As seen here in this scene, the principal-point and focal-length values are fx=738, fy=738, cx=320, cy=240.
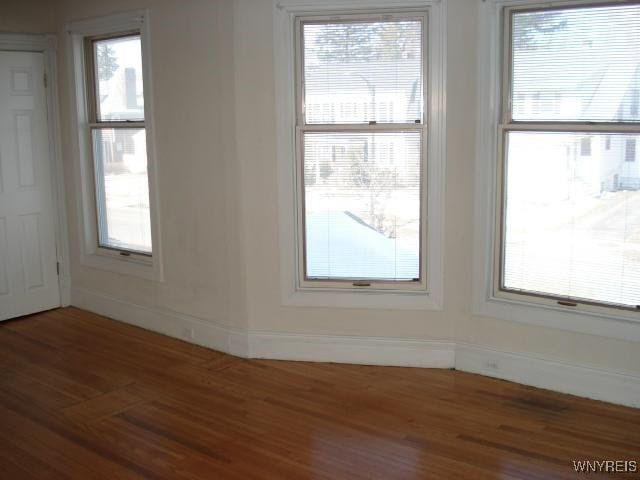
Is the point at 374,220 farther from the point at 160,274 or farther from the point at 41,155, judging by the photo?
the point at 41,155

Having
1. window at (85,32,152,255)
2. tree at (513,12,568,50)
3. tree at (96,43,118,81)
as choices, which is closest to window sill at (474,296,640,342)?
tree at (513,12,568,50)

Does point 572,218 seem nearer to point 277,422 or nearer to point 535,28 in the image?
point 535,28

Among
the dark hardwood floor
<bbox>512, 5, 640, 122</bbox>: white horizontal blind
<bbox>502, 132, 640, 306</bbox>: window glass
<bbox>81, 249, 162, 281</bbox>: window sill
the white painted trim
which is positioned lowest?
the dark hardwood floor

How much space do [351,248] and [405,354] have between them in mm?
765

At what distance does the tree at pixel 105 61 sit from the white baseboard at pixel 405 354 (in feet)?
5.99

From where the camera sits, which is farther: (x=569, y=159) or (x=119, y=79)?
(x=119, y=79)

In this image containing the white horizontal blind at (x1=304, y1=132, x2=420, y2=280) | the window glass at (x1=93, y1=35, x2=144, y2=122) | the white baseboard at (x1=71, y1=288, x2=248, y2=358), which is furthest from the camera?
the window glass at (x1=93, y1=35, x2=144, y2=122)

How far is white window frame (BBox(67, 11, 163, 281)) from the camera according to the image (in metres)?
5.27

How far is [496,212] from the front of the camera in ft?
14.5

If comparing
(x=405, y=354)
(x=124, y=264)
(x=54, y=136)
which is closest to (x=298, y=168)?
(x=405, y=354)

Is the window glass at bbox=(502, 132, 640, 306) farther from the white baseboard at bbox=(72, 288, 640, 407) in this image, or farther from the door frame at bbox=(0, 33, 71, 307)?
the door frame at bbox=(0, 33, 71, 307)

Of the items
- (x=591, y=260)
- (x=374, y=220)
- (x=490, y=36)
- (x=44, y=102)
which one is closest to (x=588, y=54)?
(x=490, y=36)

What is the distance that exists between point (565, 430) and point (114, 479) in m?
2.25

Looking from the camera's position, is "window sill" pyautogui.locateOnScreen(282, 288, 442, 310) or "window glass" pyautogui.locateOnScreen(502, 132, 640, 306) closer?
"window glass" pyautogui.locateOnScreen(502, 132, 640, 306)
